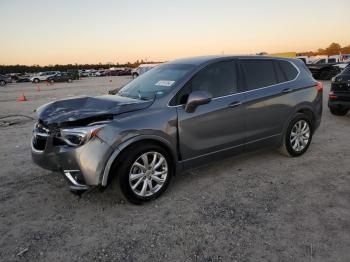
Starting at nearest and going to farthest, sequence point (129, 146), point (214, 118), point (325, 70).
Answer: point (129, 146) → point (214, 118) → point (325, 70)

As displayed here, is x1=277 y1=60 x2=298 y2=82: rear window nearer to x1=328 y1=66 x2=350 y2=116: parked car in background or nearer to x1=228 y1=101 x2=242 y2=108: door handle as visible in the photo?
x1=228 y1=101 x2=242 y2=108: door handle

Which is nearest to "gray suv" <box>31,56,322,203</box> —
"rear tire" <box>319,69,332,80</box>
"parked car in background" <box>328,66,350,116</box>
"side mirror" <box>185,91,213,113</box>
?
"side mirror" <box>185,91,213,113</box>

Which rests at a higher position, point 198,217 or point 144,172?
point 144,172

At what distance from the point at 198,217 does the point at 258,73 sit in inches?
98.9

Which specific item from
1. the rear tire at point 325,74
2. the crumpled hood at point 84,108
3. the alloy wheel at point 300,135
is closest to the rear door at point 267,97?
the alloy wheel at point 300,135

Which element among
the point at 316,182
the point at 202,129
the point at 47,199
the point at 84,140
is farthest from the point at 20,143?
the point at 316,182

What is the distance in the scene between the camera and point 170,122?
3861mm

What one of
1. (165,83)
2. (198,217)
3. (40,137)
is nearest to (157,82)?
(165,83)

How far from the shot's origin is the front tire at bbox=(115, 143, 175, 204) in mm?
3580

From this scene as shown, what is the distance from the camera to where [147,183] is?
383 centimetres

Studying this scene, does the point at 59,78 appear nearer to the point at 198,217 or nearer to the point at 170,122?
the point at 170,122

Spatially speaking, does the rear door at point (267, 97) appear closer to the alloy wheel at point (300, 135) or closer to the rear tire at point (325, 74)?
the alloy wheel at point (300, 135)

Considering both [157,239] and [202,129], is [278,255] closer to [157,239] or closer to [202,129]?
[157,239]

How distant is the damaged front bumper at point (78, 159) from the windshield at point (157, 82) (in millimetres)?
1030
